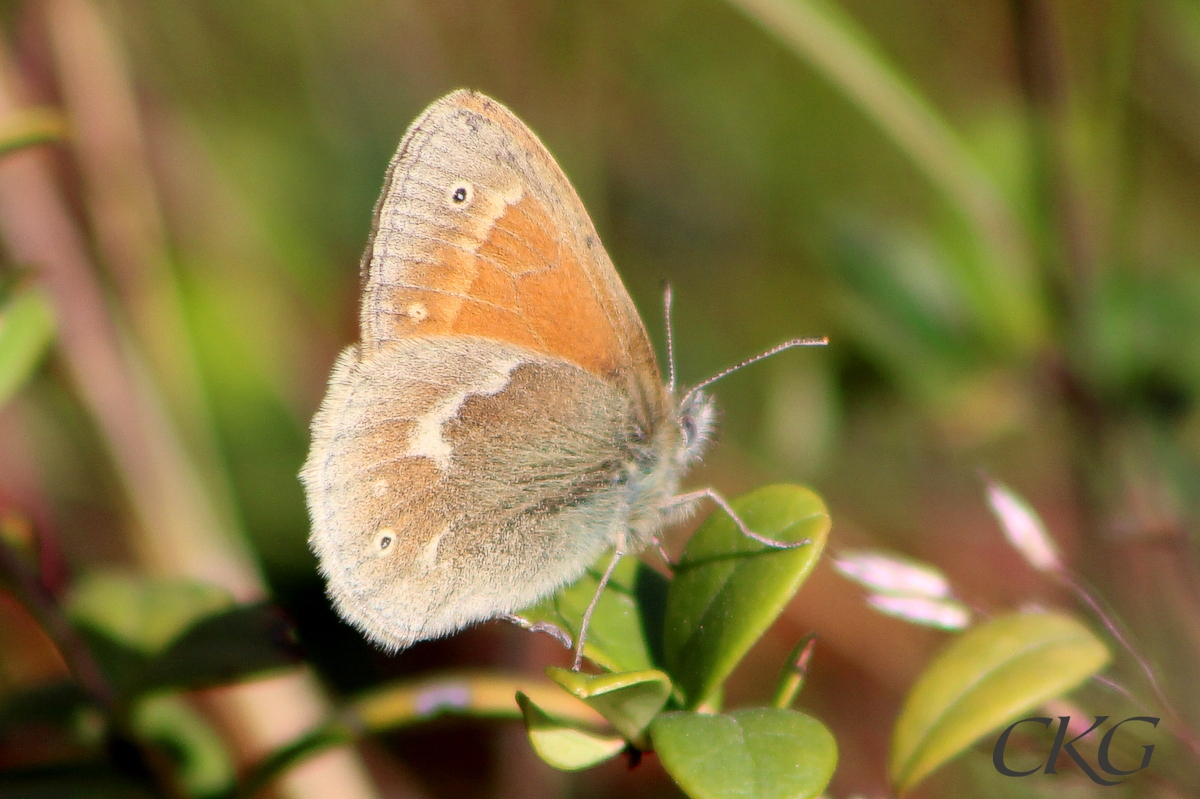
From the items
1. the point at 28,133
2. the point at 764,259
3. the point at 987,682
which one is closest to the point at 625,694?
the point at 987,682

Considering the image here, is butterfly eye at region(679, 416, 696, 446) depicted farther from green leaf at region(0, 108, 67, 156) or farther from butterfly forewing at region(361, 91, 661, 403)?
green leaf at region(0, 108, 67, 156)

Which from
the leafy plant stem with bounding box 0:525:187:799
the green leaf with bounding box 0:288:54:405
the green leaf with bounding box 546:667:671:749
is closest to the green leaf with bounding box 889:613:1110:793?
the green leaf with bounding box 546:667:671:749

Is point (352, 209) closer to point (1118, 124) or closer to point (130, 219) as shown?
point (130, 219)

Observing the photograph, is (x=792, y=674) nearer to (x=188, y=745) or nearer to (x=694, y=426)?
(x=694, y=426)

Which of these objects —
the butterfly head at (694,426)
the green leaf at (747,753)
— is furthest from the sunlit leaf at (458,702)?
the butterfly head at (694,426)

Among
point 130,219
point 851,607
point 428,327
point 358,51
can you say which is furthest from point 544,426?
point 358,51

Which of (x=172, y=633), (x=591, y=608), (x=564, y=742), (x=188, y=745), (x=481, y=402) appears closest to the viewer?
(x=564, y=742)
